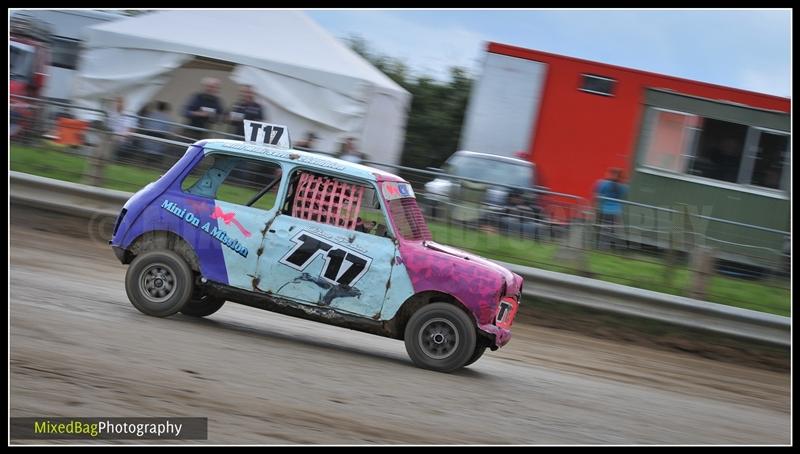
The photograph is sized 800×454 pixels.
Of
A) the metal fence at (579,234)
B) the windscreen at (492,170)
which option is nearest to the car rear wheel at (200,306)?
the metal fence at (579,234)

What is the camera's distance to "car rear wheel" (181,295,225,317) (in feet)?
29.2

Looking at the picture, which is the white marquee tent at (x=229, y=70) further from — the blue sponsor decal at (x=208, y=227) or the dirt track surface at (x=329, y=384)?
the blue sponsor decal at (x=208, y=227)

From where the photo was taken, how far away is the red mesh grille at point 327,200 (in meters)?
8.01

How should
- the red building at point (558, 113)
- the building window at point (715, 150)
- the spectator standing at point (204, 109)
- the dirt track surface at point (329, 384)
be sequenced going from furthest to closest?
the red building at point (558, 113)
the building window at point (715, 150)
the spectator standing at point (204, 109)
the dirt track surface at point (329, 384)

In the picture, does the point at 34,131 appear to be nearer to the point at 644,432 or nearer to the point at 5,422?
the point at 5,422

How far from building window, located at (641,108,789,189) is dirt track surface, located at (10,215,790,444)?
5890 millimetres

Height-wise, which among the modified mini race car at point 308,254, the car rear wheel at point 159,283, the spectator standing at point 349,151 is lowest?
the car rear wheel at point 159,283

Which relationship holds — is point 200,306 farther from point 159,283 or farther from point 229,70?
point 229,70

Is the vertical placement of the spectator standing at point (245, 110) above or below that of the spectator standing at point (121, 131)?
above

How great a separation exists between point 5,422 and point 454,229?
779 cm

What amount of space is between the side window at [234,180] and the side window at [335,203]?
19 centimetres

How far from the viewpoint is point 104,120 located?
510 inches

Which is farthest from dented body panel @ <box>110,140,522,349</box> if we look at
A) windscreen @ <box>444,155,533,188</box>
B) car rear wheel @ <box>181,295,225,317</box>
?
windscreen @ <box>444,155,533,188</box>

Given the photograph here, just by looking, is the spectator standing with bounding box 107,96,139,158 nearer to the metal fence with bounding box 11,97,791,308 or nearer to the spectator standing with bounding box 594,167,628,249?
the metal fence with bounding box 11,97,791,308
